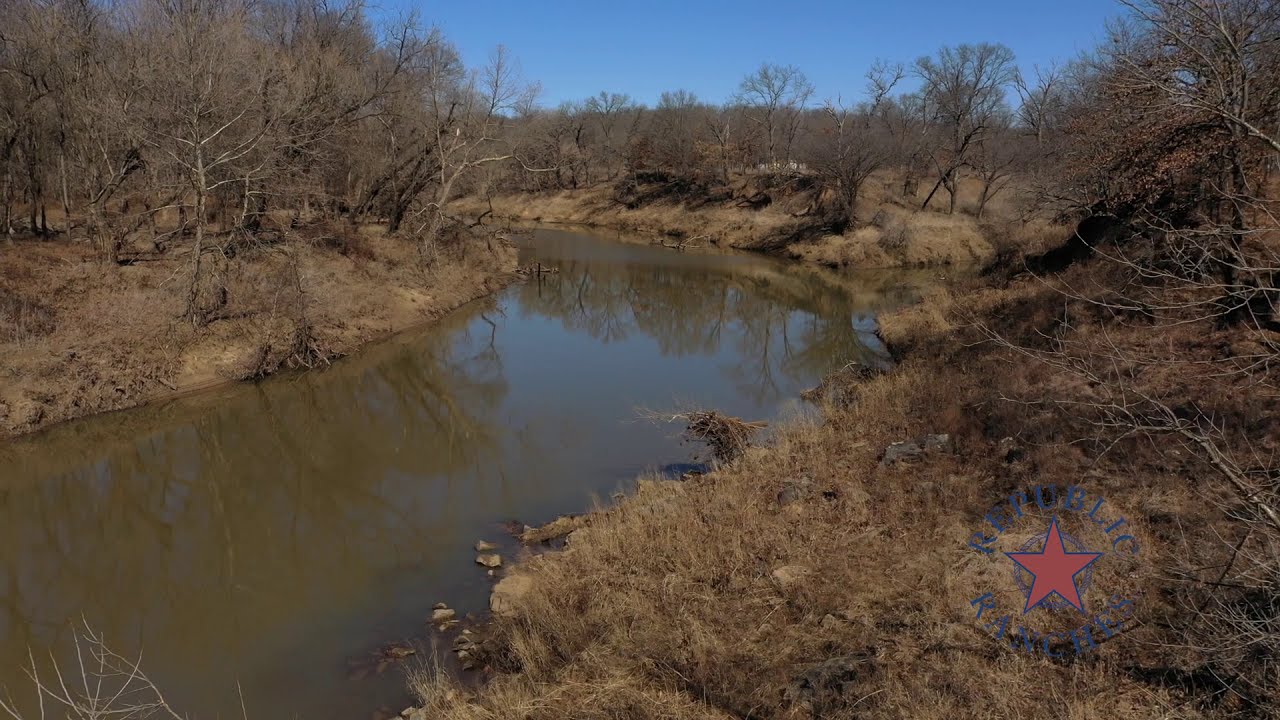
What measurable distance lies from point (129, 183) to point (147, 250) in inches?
73.4

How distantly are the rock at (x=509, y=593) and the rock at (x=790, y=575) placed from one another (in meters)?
2.63

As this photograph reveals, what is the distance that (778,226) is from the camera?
40.9 metres

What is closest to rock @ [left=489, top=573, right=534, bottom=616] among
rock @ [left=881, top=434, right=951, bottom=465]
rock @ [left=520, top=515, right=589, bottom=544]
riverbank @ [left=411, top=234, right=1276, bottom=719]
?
riverbank @ [left=411, top=234, right=1276, bottom=719]

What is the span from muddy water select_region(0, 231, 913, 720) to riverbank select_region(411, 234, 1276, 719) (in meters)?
1.46

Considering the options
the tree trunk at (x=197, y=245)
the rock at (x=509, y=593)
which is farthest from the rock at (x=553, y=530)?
the tree trunk at (x=197, y=245)

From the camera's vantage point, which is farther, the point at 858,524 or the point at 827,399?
the point at 827,399

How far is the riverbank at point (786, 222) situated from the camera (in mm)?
35531

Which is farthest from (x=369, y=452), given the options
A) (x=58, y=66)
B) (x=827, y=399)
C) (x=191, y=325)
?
(x=58, y=66)

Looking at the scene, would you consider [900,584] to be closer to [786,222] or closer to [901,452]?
[901,452]

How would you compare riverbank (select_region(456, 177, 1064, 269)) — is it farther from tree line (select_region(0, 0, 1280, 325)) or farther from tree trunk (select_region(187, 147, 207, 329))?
tree trunk (select_region(187, 147, 207, 329))

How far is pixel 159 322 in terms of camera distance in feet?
50.1

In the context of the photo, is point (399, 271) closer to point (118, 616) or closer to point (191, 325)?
point (191, 325)
